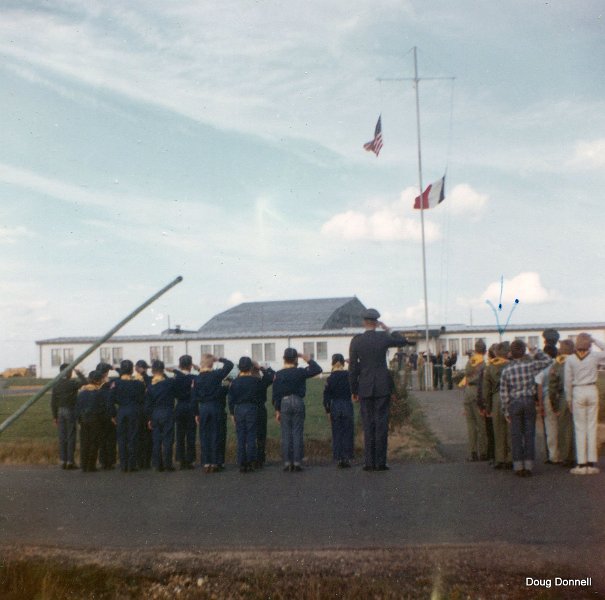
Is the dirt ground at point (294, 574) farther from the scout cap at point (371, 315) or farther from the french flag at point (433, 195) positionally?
the french flag at point (433, 195)

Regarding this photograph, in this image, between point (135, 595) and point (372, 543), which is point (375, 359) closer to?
point (372, 543)

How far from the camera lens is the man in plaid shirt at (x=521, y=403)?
10.1 meters

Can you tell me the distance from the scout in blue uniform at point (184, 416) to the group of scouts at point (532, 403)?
4.37m

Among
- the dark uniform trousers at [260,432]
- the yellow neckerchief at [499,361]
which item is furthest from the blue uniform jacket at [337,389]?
the yellow neckerchief at [499,361]

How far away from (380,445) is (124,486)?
3605mm

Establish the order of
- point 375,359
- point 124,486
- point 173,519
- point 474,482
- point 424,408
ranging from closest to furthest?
point 173,519 < point 474,482 < point 124,486 < point 375,359 < point 424,408

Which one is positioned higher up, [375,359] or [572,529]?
[375,359]

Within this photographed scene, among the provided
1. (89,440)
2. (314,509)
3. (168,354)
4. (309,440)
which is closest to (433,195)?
(309,440)

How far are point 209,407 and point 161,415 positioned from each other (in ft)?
2.53

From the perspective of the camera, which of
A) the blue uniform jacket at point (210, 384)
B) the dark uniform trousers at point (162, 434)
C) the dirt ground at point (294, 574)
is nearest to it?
the dirt ground at point (294, 574)

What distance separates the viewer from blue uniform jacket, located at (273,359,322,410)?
11.5 m

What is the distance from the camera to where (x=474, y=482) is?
9.50m

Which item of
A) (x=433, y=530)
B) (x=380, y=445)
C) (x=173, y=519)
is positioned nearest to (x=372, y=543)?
(x=433, y=530)

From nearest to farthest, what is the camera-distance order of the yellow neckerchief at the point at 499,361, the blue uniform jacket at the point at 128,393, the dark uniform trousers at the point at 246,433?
the yellow neckerchief at the point at 499,361
the dark uniform trousers at the point at 246,433
the blue uniform jacket at the point at 128,393
